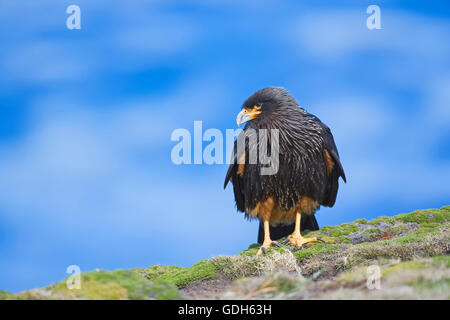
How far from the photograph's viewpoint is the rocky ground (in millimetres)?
4414

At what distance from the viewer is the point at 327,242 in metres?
9.67

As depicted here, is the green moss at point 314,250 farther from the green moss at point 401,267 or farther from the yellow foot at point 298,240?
the green moss at point 401,267

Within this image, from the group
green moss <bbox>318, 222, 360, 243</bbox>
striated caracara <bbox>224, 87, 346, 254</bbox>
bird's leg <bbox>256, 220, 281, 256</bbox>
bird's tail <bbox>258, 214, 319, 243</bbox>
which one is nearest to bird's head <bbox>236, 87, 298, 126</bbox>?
striated caracara <bbox>224, 87, 346, 254</bbox>

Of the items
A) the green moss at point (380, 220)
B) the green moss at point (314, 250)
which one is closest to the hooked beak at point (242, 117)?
the green moss at point (314, 250)

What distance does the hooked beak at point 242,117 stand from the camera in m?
9.44

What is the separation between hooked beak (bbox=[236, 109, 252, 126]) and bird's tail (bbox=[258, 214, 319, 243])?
2152 millimetres

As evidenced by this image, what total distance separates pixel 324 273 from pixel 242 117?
335 centimetres

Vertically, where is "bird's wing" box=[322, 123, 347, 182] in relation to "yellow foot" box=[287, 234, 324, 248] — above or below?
above

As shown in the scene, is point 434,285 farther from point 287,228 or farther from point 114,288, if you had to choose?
point 287,228

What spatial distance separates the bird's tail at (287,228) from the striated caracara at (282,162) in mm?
316

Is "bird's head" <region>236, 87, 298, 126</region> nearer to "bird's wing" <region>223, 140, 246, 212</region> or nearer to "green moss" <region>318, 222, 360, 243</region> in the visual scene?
"bird's wing" <region>223, 140, 246, 212</region>

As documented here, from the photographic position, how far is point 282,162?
9.33 metres

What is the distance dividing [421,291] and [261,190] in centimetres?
528
